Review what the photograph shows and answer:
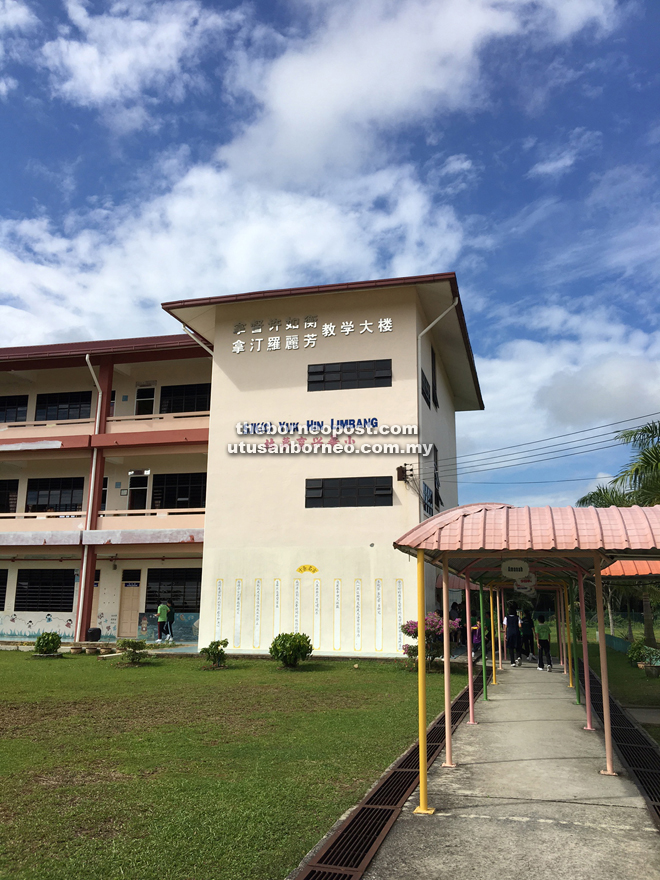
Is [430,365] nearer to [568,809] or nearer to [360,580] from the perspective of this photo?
[360,580]

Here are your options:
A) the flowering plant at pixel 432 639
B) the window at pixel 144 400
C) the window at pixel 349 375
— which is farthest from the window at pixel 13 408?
the flowering plant at pixel 432 639

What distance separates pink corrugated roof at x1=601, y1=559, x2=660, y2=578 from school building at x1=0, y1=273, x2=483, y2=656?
566 cm

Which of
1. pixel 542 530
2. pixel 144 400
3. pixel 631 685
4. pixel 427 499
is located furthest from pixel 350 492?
pixel 542 530

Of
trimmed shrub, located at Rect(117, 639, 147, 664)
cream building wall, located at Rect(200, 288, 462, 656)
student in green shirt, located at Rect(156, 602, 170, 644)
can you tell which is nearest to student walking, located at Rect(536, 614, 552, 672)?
cream building wall, located at Rect(200, 288, 462, 656)

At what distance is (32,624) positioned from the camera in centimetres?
2631

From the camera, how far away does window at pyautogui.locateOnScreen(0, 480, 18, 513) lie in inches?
1101

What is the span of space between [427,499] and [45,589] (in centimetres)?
1512

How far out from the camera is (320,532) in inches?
817

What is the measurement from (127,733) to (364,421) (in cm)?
1323

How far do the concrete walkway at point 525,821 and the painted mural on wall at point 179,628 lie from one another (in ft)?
55.6

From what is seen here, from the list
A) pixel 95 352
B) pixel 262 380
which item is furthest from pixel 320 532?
pixel 95 352

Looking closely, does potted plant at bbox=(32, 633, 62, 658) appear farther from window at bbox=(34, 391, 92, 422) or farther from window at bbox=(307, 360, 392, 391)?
window at bbox=(307, 360, 392, 391)

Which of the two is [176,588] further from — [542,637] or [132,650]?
[542,637]

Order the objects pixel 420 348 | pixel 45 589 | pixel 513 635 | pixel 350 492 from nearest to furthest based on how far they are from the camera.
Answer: pixel 513 635 < pixel 350 492 < pixel 420 348 < pixel 45 589
